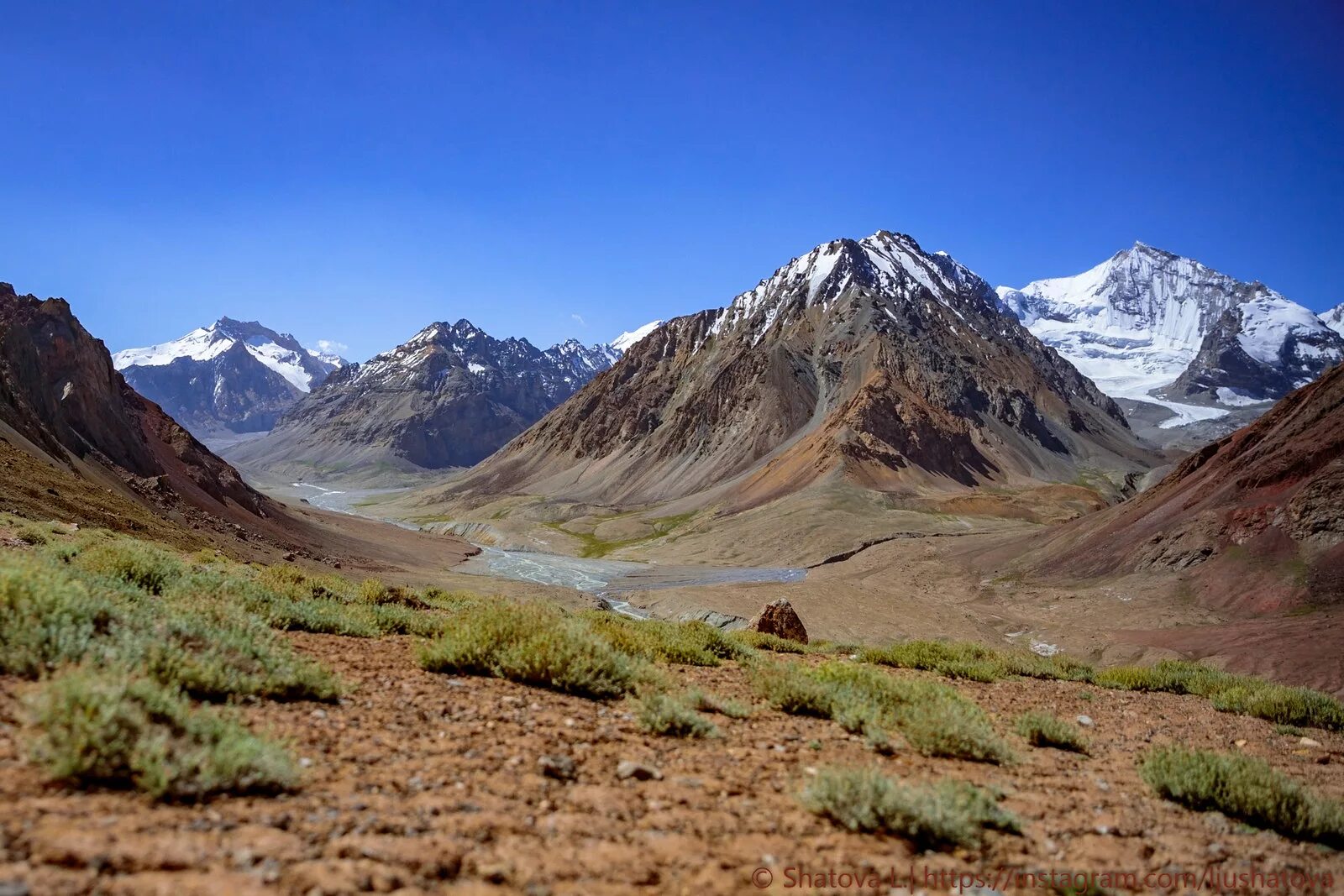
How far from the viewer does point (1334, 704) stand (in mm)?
12008

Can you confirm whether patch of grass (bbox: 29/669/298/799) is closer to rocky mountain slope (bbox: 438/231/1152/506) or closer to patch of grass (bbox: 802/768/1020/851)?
patch of grass (bbox: 802/768/1020/851)

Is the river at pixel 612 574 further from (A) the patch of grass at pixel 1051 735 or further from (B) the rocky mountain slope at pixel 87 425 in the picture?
(A) the patch of grass at pixel 1051 735

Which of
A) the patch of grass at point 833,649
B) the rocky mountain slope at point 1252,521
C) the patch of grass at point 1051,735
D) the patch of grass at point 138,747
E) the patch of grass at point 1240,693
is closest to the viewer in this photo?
the patch of grass at point 138,747

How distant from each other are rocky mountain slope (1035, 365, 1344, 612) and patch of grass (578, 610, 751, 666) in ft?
112

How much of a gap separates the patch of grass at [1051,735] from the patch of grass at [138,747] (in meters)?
7.31

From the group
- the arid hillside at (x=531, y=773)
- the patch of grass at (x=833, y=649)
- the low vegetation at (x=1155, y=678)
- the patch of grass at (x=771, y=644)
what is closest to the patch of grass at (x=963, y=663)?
the low vegetation at (x=1155, y=678)

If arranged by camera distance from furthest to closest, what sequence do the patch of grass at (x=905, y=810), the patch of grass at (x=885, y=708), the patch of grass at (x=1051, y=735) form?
1. the patch of grass at (x=1051, y=735)
2. the patch of grass at (x=885, y=708)
3. the patch of grass at (x=905, y=810)

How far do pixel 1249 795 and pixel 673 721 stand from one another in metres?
4.66

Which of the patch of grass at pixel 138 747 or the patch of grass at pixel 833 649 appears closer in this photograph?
the patch of grass at pixel 138 747

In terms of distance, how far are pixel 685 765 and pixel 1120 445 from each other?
8570 inches

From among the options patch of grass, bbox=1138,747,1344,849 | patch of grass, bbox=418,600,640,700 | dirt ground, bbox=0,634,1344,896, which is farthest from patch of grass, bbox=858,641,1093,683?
patch of grass, bbox=418,600,640,700

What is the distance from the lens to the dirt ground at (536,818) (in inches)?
135

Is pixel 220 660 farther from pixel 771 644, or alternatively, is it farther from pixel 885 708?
pixel 771 644

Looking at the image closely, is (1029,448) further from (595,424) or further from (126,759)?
(126,759)
